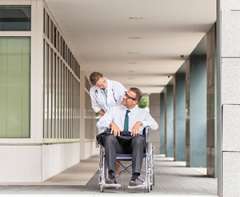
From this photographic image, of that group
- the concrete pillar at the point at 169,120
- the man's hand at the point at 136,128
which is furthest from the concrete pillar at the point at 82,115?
the man's hand at the point at 136,128

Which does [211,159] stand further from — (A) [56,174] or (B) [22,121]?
(B) [22,121]

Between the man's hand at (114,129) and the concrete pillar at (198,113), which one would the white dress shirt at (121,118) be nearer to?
the man's hand at (114,129)

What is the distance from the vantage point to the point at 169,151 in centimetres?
3469

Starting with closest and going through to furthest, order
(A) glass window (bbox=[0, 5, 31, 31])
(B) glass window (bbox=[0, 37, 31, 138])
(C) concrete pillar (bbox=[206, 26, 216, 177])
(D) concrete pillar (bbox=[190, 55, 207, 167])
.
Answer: (A) glass window (bbox=[0, 5, 31, 31]) → (B) glass window (bbox=[0, 37, 31, 138]) → (C) concrete pillar (bbox=[206, 26, 216, 177]) → (D) concrete pillar (bbox=[190, 55, 207, 167])

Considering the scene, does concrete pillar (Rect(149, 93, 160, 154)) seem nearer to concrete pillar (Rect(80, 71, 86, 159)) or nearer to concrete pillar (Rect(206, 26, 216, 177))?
concrete pillar (Rect(80, 71, 86, 159))

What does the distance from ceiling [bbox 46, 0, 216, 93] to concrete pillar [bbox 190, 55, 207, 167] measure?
0.50 m

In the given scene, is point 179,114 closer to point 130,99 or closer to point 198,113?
point 198,113

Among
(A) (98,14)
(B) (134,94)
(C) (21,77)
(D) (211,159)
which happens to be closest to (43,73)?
(C) (21,77)

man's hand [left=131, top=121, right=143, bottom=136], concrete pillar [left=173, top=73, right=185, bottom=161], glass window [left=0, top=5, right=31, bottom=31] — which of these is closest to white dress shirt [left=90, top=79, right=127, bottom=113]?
man's hand [left=131, top=121, right=143, bottom=136]

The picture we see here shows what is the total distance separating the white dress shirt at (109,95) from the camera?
956cm

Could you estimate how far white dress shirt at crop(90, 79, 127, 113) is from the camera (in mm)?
9562

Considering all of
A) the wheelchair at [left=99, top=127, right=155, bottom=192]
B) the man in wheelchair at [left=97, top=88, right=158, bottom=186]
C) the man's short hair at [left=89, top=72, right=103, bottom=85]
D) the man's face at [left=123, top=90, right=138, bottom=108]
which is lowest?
the wheelchair at [left=99, top=127, right=155, bottom=192]

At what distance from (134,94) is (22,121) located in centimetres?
375
